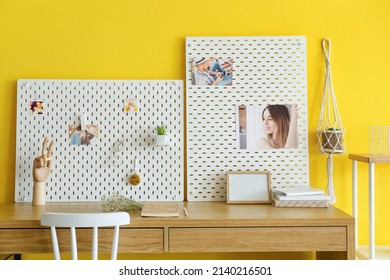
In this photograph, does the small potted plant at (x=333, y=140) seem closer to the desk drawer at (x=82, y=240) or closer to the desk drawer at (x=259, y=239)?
the desk drawer at (x=259, y=239)

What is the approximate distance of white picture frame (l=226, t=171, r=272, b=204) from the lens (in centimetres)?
256

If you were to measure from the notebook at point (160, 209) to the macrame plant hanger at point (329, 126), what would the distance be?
0.80 meters

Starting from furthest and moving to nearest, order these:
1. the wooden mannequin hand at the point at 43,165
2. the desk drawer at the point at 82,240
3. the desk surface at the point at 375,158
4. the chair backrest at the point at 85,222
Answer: the wooden mannequin hand at the point at 43,165 < the desk surface at the point at 375,158 < the desk drawer at the point at 82,240 < the chair backrest at the point at 85,222

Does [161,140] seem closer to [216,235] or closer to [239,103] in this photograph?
[239,103]

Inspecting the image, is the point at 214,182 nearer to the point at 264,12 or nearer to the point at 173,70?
the point at 173,70

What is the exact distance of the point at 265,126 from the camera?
8.83ft

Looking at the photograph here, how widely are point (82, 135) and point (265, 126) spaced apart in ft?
3.09

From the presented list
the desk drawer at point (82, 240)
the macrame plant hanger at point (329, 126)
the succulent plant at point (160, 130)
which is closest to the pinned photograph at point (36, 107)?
the succulent plant at point (160, 130)

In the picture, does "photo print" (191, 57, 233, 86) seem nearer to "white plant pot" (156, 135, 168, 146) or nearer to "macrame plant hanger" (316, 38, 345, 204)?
"white plant pot" (156, 135, 168, 146)

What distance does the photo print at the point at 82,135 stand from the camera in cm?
266

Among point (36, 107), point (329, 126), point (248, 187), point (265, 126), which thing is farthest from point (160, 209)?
point (329, 126)

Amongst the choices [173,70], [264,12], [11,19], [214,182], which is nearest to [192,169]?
[214,182]

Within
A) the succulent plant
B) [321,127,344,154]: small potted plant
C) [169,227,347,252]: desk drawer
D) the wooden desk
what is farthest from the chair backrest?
[321,127,344,154]: small potted plant
